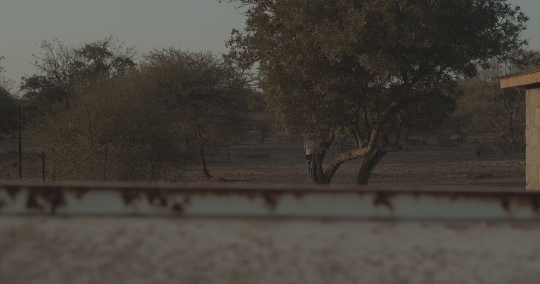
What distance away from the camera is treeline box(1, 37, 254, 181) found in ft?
47.1

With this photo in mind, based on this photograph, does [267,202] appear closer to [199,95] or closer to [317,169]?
[317,169]

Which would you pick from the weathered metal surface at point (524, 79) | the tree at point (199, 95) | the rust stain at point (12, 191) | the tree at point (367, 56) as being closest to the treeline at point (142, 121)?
the tree at point (199, 95)

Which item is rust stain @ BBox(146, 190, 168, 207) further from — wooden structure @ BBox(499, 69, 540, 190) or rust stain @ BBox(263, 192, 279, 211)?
wooden structure @ BBox(499, 69, 540, 190)

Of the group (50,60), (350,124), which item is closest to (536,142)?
(350,124)

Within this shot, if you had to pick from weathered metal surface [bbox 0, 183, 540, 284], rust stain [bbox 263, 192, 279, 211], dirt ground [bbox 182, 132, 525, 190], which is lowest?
dirt ground [bbox 182, 132, 525, 190]

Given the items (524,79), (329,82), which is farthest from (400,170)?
(524,79)

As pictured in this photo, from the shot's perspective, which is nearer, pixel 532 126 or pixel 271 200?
pixel 271 200

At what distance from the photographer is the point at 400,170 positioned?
26.0 metres

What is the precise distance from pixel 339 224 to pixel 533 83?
8683 millimetres

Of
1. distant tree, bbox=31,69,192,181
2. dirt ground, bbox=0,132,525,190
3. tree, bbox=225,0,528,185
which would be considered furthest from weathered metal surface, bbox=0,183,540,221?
dirt ground, bbox=0,132,525,190

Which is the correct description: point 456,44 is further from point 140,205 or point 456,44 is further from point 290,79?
point 140,205

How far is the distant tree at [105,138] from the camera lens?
14.1 meters

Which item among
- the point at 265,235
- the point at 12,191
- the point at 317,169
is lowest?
the point at 317,169

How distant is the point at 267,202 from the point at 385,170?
24.9 meters
